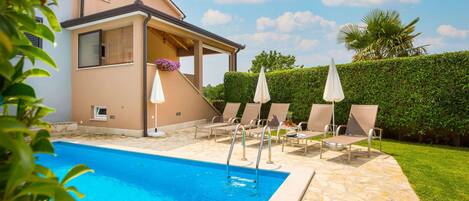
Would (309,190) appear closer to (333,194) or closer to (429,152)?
(333,194)

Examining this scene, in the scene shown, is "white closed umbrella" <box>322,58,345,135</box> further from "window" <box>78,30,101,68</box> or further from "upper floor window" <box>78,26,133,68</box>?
"window" <box>78,30,101,68</box>

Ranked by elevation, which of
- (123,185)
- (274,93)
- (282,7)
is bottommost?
(123,185)

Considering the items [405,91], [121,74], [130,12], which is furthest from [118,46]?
[405,91]

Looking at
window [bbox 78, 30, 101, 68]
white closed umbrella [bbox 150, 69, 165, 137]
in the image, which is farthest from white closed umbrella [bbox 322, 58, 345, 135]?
window [bbox 78, 30, 101, 68]

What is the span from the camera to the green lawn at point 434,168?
501 cm

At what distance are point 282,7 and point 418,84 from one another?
15.8 m

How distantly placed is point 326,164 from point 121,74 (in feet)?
30.9

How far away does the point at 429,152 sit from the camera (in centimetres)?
842

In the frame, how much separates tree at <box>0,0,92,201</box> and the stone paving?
439 centimetres

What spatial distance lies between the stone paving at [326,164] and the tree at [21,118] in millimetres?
4395

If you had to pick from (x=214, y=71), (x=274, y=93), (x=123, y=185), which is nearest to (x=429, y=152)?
(x=274, y=93)

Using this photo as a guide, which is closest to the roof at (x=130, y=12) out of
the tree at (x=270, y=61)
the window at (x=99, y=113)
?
the window at (x=99, y=113)

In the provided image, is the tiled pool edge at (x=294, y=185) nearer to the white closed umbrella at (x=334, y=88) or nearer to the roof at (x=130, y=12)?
the white closed umbrella at (x=334, y=88)

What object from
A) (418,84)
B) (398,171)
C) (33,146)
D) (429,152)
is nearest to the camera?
(33,146)
